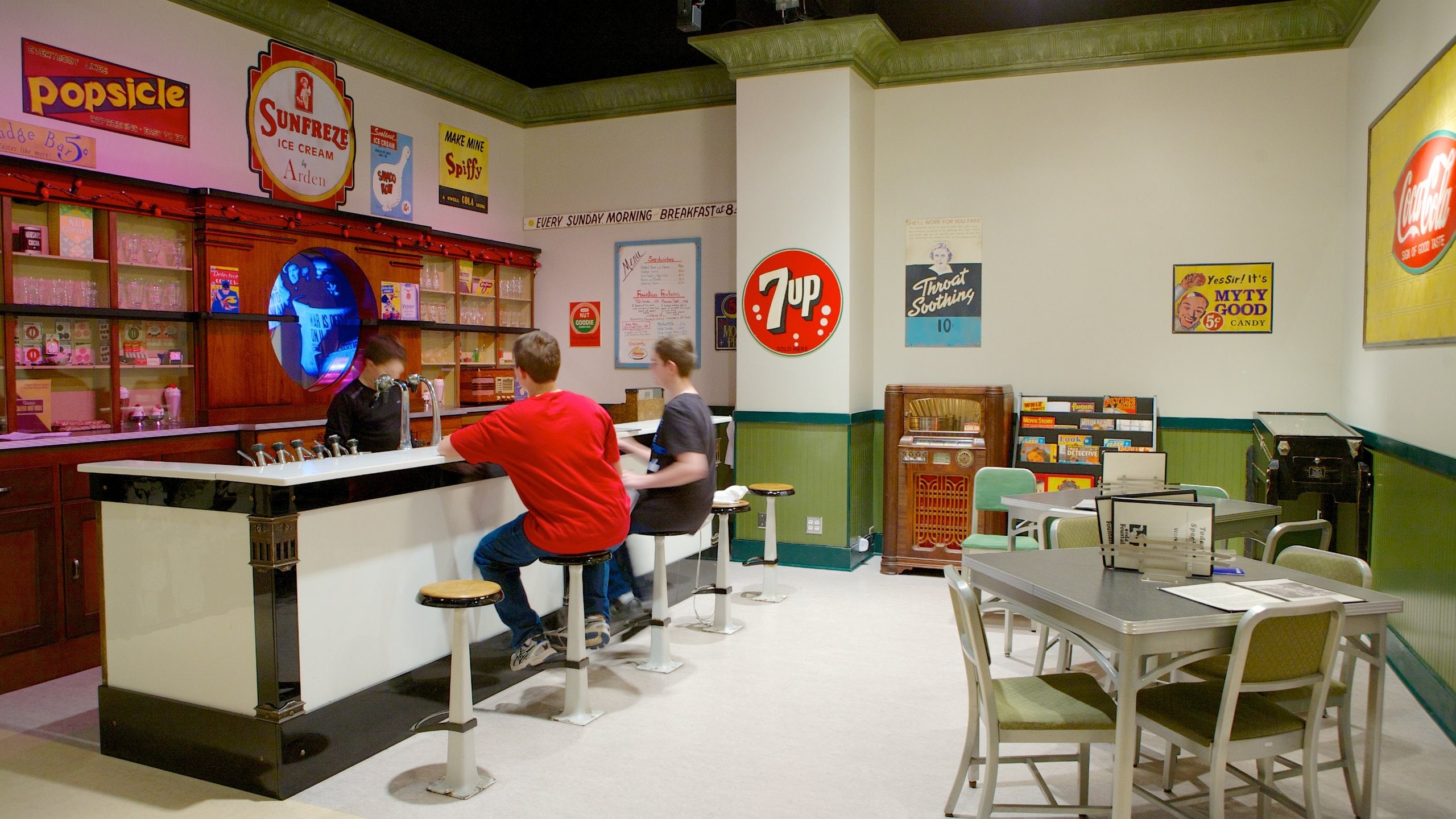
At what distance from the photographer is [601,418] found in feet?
13.7

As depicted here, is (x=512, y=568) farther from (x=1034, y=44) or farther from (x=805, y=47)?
(x=1034, y=44)

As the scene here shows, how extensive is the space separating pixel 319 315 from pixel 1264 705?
703 cm

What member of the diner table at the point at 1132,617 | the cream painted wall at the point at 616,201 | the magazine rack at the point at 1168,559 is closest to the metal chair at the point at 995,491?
the diner table at the point at 1132,617

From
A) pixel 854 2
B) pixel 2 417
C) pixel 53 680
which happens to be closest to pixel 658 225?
pixel 854 2

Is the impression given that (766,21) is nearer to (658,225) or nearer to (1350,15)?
(658,225)

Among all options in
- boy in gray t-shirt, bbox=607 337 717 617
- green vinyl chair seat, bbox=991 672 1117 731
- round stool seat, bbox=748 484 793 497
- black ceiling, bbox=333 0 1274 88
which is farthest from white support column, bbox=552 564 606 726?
black ceiling, bbox=333 0 1274 88

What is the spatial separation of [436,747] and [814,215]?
15.9ft

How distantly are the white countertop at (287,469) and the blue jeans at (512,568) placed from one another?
40cm

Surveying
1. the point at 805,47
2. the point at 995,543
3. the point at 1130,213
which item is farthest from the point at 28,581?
the point at 1130,213

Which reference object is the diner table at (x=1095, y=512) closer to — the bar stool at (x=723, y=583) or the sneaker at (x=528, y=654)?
the bar stool at (x=723, y=583)

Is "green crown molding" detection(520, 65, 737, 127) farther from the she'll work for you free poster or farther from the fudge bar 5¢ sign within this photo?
the she'll work for you free poster

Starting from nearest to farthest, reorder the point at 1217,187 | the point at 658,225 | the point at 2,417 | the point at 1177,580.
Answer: the point at 1177,580 → the point at 2,417 → the point at 1217,187 → the point at 658,225

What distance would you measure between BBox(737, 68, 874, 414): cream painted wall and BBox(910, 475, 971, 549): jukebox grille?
84 centimetres

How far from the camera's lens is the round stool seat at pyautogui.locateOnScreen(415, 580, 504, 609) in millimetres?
3354
